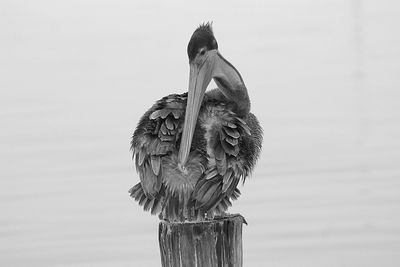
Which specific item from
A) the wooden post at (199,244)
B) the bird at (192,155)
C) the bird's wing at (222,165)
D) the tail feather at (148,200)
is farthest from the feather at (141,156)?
the wooden post at (199,244)

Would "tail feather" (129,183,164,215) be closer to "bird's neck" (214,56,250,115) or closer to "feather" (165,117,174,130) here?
"feather" (165,117,174,130)

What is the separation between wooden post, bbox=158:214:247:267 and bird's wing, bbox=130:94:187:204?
0.57m

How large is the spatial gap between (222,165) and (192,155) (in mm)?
154

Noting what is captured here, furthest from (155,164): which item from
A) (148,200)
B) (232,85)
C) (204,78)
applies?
(232,85)

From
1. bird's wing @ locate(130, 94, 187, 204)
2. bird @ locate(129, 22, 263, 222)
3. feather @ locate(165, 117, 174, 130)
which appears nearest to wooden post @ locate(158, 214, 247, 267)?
bird @ locate(129, 22, 263, 222)

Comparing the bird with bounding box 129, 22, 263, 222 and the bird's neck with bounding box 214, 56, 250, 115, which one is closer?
the bird with bounding box 129, 22, 263, 222

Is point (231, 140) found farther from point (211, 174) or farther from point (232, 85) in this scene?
point (232, 85)

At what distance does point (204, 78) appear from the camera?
3.88 m

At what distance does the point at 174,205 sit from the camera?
11.2 feet

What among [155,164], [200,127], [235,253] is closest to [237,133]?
[200,127]

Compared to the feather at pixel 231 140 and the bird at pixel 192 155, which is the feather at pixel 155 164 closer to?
the bird at pixel 192 155

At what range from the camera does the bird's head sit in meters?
3.41

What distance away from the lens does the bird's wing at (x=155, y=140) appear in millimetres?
3470

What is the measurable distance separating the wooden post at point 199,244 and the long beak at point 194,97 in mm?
525
